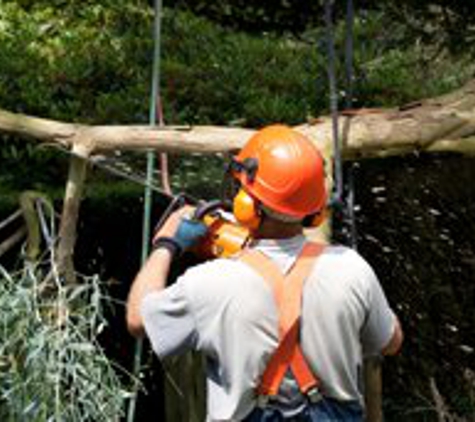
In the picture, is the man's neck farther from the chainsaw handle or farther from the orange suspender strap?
the chainsaw handle

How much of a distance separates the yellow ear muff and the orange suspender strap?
84mm

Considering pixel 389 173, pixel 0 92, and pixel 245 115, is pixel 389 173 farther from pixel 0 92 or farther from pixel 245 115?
pixel 0 92

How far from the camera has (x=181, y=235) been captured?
3473 millimetres

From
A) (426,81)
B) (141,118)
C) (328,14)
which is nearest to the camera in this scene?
(328,14)

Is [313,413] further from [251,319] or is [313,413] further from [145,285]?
[145,285]

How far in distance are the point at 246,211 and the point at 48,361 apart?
98 cm

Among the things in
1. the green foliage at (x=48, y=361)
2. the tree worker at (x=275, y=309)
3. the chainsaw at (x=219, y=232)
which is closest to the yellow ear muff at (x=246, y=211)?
the tree worker at (x=275, y=309)

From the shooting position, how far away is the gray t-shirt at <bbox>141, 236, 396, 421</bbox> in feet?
10.2

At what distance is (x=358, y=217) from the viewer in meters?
6.29

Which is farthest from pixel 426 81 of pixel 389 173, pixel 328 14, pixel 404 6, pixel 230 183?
pixel 230 183

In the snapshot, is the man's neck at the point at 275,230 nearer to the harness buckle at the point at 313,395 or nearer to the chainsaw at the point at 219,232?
the chainsaw at the point at 219,232

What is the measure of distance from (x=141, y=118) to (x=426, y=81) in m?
2.37

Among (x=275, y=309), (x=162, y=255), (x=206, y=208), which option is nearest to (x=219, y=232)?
(x=206, y=208)

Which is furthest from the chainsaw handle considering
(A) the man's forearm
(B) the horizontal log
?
(B) the horizontal log
